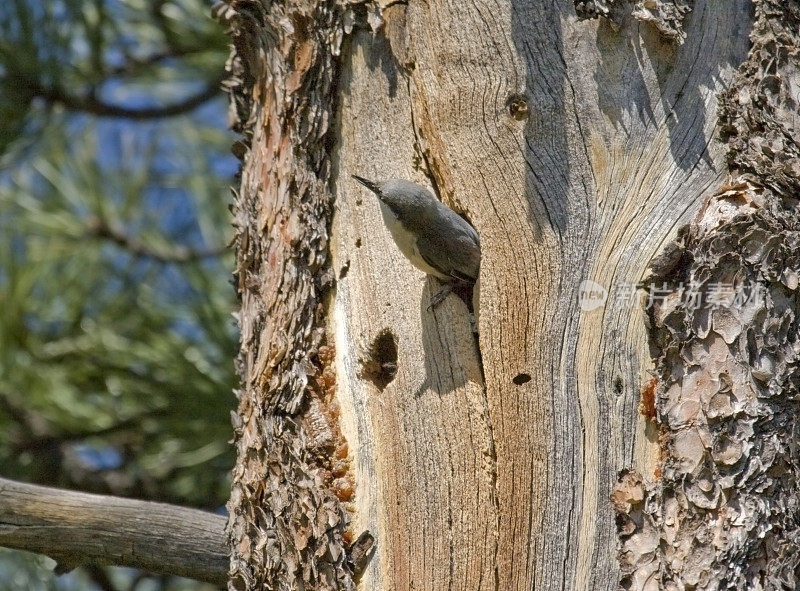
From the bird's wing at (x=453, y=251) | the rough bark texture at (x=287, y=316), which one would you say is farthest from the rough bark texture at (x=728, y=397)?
the rough bark texture at (x=287, y=316)

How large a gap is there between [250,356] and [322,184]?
1.42ft

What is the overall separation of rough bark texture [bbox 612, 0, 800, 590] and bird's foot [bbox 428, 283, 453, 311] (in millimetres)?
441

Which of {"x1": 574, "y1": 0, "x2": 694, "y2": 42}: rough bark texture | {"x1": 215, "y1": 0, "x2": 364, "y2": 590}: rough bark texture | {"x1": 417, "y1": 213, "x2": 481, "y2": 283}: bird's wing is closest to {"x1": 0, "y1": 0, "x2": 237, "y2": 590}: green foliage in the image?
{"x1": 215, "y1": 0, "x2": 364, "y2": 590}: rough bark texture

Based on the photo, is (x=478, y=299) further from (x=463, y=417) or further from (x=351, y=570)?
(x=351, y=570)

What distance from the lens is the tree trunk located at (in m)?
1.71

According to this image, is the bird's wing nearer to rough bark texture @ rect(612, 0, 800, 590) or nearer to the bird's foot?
the bird's foot

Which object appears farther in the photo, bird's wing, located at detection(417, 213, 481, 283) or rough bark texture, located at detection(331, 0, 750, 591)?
bird's wing, located at detection(417, 213, 481, 283)

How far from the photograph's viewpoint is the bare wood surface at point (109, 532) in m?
2.00

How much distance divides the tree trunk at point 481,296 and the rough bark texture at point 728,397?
0.04 ft

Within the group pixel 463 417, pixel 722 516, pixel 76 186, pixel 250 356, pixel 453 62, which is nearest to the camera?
pixel 722 516

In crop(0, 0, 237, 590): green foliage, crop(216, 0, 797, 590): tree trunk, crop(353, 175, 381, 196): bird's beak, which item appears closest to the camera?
crop(216, 0, 797, 590): tree trunk

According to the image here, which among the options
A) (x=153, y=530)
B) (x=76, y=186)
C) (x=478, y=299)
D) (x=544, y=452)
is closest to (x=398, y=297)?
(x=478, y=299)

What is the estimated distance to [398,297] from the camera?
6.56 feet

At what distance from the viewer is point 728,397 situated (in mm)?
1621
